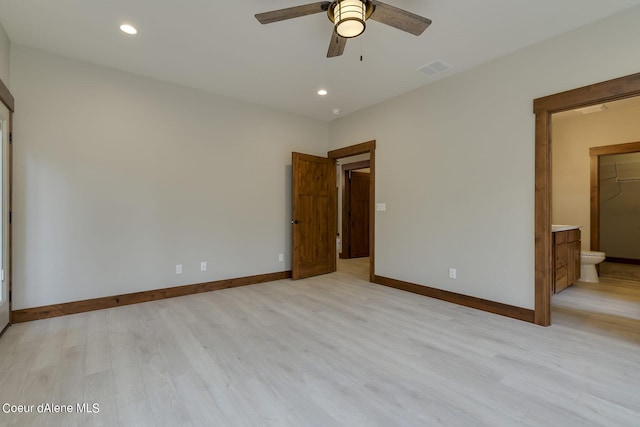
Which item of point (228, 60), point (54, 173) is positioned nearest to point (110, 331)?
point (54, 173)

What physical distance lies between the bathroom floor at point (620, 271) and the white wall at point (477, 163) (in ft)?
11.3

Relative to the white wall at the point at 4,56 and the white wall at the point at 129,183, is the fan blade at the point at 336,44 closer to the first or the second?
the white wall at the point at 129,183

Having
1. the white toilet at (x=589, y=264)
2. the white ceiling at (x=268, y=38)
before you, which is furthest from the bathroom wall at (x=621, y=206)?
the white ceiling at (x=268, y=38)

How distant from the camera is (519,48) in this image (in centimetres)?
291

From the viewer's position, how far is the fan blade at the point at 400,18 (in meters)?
1.86

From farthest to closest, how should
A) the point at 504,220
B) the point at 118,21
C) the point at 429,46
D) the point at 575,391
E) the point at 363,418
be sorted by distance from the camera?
the point at 504,220 < the point at 429,46 < the point at 118,21 < the point at 575,391 < the point at 363,418

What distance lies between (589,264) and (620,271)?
5.37 ft

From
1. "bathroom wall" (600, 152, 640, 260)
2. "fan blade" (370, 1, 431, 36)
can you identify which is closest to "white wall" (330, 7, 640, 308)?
"fan blade" (370, 1, 431, 36)

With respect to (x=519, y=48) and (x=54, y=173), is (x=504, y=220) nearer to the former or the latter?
(x=519, y=48)

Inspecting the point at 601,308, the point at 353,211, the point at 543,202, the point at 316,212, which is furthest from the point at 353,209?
the point at 601,308

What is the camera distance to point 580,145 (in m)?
4.96

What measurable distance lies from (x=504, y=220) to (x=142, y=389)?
349cm

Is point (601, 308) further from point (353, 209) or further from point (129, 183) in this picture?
point (129, 183)

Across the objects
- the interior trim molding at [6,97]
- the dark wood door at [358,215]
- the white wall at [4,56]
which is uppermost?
the white wall at [4,56]
